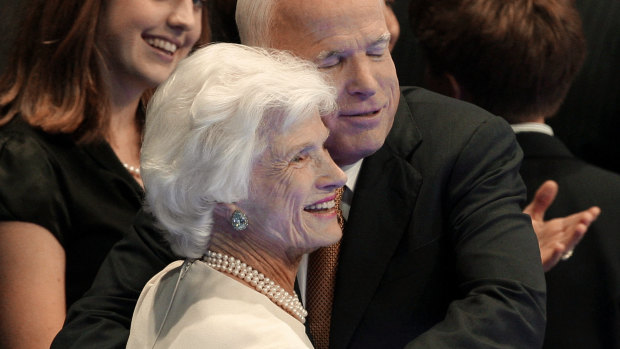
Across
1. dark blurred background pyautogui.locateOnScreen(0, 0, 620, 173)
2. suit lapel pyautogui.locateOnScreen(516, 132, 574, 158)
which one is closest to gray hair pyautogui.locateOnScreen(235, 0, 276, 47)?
suit lapel pyautogui.locateOnScreen(516, 132, 574, 158)

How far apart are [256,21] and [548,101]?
3.77 feet

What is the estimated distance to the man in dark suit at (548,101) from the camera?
2619 mm

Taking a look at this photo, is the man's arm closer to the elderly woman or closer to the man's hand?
the elderly woman

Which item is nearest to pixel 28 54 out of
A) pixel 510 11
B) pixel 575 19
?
pixel 510 11

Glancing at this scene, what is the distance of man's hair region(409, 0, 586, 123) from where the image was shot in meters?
2.71

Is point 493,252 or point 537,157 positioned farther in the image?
point 537,157

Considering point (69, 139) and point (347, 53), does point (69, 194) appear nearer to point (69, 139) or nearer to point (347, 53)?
point (69, 139)

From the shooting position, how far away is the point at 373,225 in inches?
80.5

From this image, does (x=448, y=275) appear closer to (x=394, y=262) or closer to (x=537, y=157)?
(x=394, y=262)

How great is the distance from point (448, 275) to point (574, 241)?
1.57 ft

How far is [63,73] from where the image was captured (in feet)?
8.77

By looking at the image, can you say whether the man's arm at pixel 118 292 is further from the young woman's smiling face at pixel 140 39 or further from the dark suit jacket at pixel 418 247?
the young woman's smiling face at pixel 140 39

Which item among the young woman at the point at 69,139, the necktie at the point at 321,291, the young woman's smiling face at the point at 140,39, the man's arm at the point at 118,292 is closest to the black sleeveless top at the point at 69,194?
the young woman at the point at 69,139

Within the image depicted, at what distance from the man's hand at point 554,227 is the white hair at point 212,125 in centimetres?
85
